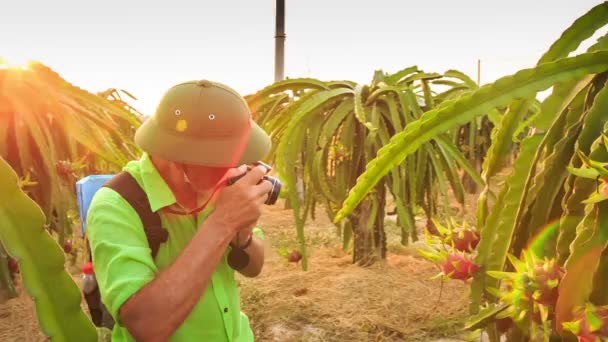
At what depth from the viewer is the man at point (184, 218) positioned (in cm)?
140

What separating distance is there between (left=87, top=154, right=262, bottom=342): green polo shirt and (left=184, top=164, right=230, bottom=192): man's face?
84mm

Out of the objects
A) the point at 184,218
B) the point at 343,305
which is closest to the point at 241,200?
the point at 184,218

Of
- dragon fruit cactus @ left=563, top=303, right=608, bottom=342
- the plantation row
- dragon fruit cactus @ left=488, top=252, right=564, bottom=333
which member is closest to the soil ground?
the plantation row

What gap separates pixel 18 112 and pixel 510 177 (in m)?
2.76

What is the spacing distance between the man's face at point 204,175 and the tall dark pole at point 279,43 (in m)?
7.38

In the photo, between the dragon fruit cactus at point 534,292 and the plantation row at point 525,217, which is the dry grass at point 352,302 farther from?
the dragon fruit cactus at point 534,292

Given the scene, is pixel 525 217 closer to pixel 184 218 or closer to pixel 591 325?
pixel 591 325

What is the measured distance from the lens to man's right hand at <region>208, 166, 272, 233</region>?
150cm

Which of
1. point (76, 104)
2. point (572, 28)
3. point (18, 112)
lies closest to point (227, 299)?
Result: point (572, 28)

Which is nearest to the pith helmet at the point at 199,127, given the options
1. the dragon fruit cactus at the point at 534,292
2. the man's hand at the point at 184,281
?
the man's hand at the point at 184,281

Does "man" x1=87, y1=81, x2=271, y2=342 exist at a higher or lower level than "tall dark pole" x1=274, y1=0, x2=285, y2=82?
lower

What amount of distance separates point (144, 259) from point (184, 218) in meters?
0.25

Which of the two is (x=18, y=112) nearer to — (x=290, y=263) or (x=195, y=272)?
(x=195, y=272)

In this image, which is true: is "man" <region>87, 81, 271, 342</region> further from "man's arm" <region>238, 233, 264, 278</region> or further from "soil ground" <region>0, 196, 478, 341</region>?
"soil ground" <region>0, 196, 478, 341</region>
